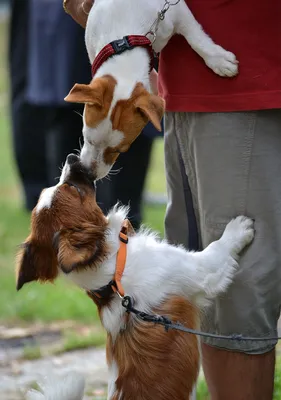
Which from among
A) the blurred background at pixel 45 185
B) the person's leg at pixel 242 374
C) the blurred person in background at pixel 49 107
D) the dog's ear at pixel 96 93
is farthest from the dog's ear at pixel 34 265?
the blurred person in background at pixel 49 107

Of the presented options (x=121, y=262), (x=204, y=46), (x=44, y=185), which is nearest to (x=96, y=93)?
(x=204, y=46)

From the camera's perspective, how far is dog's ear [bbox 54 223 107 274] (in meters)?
3.42

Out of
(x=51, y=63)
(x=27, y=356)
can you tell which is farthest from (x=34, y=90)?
(x=27, y=356)

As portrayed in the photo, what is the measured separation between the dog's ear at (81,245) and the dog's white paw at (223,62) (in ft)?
2.63

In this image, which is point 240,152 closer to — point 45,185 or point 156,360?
point 156,360

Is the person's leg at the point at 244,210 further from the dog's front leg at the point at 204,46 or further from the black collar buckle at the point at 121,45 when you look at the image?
the black collar buckle at the point at 121,45

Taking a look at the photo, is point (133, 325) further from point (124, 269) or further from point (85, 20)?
point (85, 20)

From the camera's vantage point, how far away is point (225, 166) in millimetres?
3471

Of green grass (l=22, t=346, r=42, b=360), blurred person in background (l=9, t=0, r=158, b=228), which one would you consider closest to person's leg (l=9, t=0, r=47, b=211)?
blurred person in background (l=9, t=0, r=158, b=228)

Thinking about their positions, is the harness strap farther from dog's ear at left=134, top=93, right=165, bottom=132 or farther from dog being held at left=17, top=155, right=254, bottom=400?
dog's ear at left=134, top=93, right=165, bottom=132

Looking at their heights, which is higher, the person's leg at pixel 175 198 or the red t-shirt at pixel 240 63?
the red t-shirt at pixel 240 63

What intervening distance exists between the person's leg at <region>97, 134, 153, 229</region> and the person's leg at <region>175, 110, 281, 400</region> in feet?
12.5

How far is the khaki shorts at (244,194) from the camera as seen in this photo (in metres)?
3.43

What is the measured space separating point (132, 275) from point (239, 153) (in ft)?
2.17
